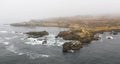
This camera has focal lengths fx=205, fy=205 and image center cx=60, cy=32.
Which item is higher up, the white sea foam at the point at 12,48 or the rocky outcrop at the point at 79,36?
the rocky outcrop at the point at 79,36

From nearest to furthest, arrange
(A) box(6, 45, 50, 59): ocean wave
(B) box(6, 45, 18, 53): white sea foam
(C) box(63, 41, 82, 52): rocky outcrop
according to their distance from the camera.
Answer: (A) box(6, 45, 50, 59): ocean wave
(C) box(63, 41, 82, 52): rocky outcrop
(B) box(6, 45, 18, 53): white sea foam

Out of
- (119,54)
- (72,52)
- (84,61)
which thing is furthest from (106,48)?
(84,61)

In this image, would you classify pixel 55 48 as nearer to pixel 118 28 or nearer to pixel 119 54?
pixel 119 54

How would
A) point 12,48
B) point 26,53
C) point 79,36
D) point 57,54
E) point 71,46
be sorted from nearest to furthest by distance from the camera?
point 57,54
point 26,53
point 71,46
point 12,48
point 79,36

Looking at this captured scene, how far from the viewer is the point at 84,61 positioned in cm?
7438

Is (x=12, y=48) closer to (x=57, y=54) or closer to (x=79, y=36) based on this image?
(x=57, y=54)

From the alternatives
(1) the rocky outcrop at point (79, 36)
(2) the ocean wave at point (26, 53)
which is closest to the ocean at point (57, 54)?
(2) the ocean wave at point (26, 53)

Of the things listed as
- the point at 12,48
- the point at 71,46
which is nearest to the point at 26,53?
the point at 12,48

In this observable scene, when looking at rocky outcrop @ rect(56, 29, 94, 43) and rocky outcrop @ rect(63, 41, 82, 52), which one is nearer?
rocky outcrop @ rect(63, 41, 82, 52)

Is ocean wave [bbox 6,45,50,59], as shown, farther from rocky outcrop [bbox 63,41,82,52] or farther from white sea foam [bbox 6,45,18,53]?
rocky outcrop [bbox 63,41,82,52]

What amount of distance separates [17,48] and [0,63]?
23134 mm

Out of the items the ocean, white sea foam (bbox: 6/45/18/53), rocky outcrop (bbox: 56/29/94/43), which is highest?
rocky outcrop (bbox: 56/29/94/43)

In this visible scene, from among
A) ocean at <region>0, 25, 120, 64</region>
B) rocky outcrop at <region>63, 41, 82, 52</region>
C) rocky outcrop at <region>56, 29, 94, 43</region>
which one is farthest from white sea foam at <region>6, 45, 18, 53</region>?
rocky outcrop at <region>56, 29, 94, 43</region>

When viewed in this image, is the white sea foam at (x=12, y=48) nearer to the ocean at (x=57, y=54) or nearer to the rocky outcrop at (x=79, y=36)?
the ocean at (x=57, y=54)
